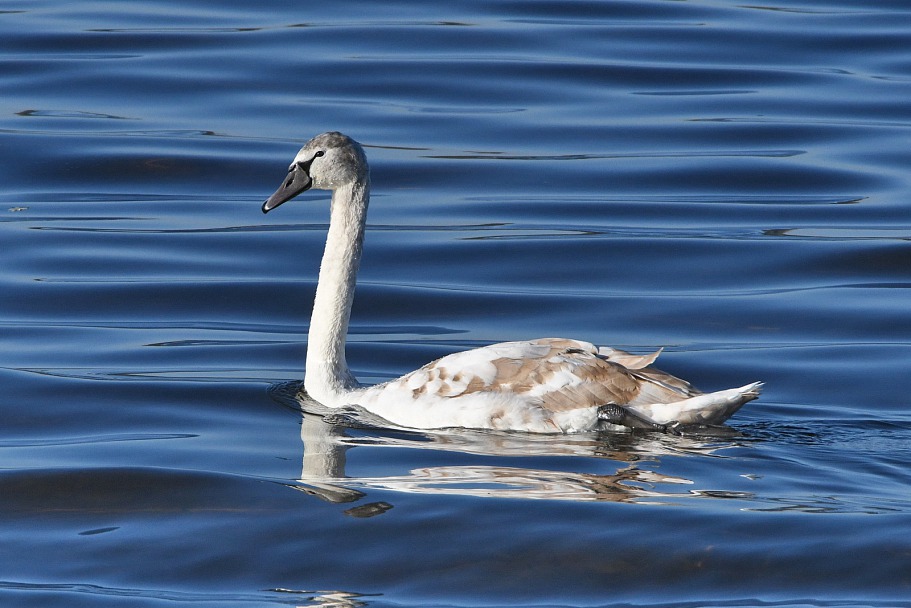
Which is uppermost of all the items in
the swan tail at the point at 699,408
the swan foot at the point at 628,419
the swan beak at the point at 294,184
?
the swan beak at the point at 294,184

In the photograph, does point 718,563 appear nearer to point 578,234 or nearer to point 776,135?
point 578,234

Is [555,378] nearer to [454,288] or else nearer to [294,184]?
[294,184]

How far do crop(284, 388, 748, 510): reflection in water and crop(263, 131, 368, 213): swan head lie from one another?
5.18 feet

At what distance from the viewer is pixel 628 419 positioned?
9820 millimetres

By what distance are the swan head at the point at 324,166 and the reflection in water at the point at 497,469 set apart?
1.58 m

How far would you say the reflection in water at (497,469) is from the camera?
8.82 metres

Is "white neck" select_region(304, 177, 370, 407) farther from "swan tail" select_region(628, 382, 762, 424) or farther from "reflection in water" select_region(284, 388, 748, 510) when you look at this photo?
"swan tail" select_region(628, 382, 762, 424)

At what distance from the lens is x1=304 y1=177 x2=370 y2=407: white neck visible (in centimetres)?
1098

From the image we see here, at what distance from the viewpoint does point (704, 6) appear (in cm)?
2953

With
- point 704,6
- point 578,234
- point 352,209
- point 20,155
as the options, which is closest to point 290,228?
point 578,234

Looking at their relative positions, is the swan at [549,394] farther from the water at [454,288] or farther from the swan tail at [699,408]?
the water at [454,288]

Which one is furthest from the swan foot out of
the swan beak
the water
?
the swan beak

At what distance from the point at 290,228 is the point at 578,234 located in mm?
2858

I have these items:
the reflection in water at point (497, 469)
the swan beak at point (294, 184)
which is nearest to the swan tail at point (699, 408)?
the reflection in water at point (497, 469)
